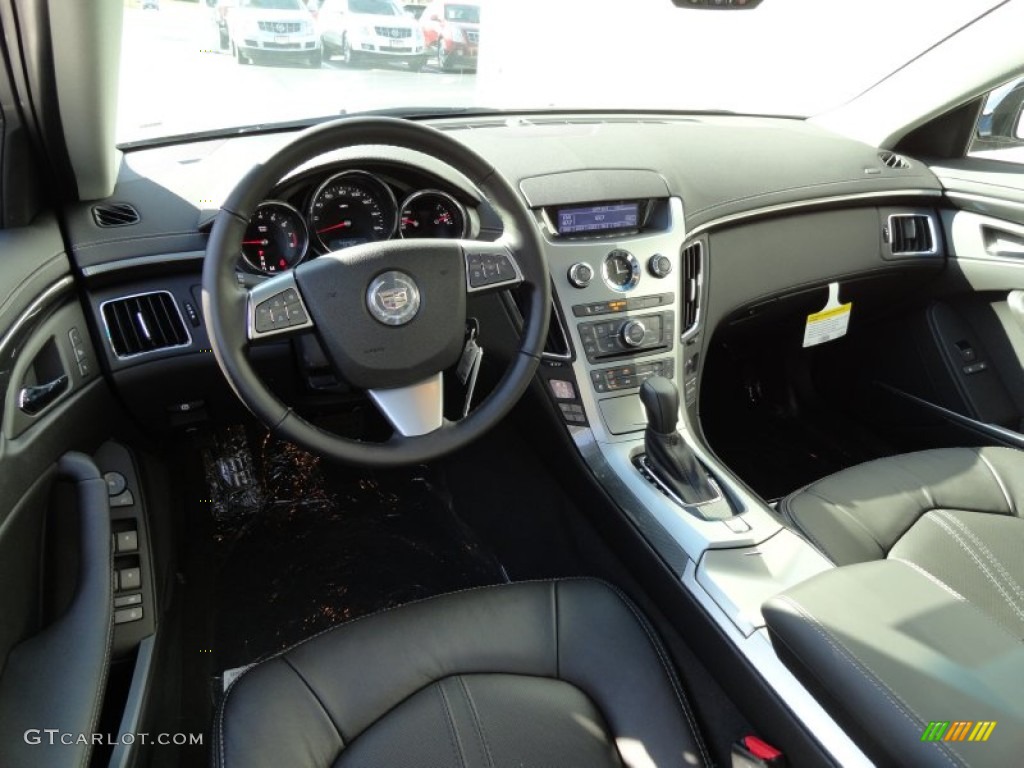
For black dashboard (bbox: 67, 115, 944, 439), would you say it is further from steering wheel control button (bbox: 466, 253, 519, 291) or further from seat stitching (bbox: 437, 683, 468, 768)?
seat stitching (bbox: 437, 683, 468, 768)

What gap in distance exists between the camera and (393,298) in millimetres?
1326

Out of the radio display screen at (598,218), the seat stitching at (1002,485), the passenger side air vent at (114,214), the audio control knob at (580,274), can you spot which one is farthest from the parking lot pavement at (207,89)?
the seat stitching at (1002,485)

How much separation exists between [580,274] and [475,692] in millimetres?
929

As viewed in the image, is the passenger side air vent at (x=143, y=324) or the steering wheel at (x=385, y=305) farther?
the passenger side air vent at (x=143, y=324)

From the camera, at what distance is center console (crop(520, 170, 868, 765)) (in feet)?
5.29

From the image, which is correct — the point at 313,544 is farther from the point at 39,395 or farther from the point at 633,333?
the point at 633,333

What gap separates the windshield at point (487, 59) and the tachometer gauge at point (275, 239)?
347 millimetres

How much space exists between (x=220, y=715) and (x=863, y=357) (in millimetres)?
2402

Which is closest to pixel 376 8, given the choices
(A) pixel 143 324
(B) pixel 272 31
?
(B) pixel 272 31

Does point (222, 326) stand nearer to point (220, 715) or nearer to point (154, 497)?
point (220, 715)

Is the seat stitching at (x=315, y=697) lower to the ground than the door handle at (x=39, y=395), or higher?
lower

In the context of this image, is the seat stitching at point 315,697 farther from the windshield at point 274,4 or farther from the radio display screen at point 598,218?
the windshield at point 274,4

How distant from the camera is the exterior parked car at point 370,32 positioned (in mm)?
2535

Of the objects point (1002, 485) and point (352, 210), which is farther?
point (1002, 485)
